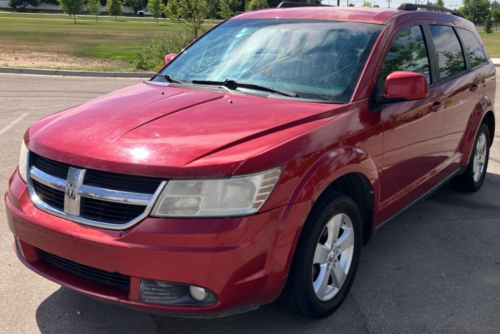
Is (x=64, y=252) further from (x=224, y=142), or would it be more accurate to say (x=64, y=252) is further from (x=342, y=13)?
(x=342, y=13)

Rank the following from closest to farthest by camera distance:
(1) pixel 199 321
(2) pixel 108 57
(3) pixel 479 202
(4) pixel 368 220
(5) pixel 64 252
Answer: (5) pixel 64 252, (1) pixel 199 321, (4) pixel 368 220, (3) pixel 479 202, (2) pixel 108 57

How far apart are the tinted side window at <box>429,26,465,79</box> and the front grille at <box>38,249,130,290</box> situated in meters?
3.12

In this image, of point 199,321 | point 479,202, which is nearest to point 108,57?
point 479,202

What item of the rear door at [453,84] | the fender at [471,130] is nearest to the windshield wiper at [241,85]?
the rear door at [453,84]

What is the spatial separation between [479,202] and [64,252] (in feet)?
13.7

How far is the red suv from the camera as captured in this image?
264 centimetres

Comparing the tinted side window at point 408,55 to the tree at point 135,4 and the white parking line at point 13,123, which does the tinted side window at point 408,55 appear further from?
the tree at point 135,4

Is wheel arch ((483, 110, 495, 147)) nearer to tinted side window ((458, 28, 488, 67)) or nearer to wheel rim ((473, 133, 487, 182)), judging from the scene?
wheel rim ((473, 133, 487, 182))

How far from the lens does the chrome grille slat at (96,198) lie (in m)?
2.65

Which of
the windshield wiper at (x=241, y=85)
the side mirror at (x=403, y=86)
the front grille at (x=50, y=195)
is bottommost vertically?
the front grille at (x=50, y=195)

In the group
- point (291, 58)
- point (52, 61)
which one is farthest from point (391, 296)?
point (52, 61)

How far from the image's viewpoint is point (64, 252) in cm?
281

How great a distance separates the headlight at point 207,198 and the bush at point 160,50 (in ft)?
48.4

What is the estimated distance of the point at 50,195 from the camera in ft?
9.65
